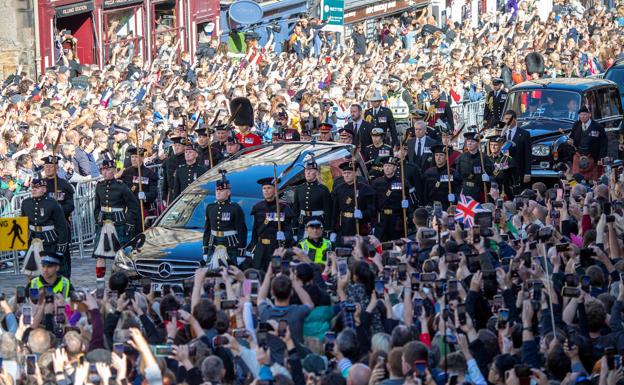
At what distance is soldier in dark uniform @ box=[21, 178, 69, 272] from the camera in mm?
19000

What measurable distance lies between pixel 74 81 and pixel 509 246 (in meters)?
15.0

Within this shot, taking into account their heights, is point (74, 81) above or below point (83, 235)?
above

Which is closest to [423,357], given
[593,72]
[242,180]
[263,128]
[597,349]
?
[597,349]

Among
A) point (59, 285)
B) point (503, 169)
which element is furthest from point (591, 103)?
point (59, 285)

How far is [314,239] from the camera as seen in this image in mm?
16594

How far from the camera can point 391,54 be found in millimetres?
37406

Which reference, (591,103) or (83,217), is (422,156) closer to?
(591,103)

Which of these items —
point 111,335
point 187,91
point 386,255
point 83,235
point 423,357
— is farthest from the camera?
point 187,91

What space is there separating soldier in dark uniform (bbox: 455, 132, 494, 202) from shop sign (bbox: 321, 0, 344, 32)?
52.4 ft

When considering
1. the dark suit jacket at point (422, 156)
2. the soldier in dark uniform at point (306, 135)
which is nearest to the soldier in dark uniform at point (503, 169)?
the dark suit jacket at point (422, 156)

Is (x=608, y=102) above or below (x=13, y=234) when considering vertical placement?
above

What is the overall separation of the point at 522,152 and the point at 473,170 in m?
2.04

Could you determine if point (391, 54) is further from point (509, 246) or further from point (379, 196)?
point (509, 246)

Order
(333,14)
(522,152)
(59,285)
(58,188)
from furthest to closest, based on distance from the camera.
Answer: (333,14) < (522,152) < (58,188) < (59,285)
